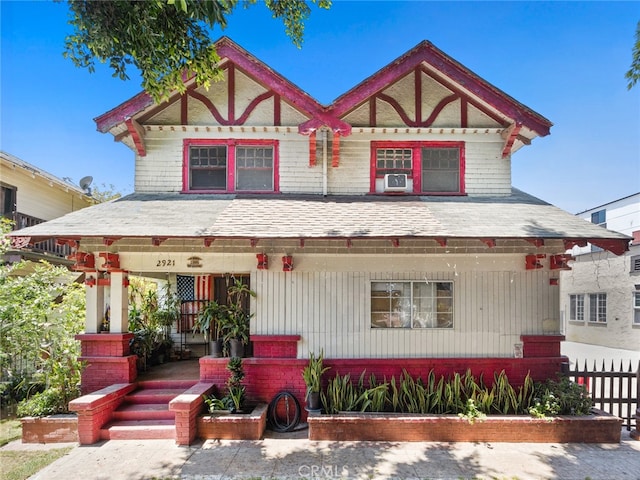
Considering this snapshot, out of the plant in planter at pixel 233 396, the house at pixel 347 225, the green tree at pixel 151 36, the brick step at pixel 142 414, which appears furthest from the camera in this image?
the house at pixel 347 225

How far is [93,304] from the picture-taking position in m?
7.68

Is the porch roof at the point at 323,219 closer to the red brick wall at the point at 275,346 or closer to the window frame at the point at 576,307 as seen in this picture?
the red brick wall at the point at 275,346

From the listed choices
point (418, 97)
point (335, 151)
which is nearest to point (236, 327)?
point (335, 151)

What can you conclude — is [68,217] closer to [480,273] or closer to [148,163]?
[148,163]

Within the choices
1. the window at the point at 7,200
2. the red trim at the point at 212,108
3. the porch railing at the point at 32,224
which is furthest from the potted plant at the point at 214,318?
→ the window at the point at 7,200

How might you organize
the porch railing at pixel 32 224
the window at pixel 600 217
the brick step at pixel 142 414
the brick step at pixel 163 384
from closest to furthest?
the brick step at pixel 142 414 → the brick step at pixel 163 384 → the porch railing at pixel 32 224 → the window at pixel 600 217

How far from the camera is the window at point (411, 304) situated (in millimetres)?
7691

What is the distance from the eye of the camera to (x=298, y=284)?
762cm

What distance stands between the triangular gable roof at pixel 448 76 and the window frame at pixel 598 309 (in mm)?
14752

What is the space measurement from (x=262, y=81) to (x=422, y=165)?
4.28 m

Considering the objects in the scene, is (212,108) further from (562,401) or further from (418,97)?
(562,401)

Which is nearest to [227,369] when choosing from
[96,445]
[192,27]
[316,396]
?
[316,396]

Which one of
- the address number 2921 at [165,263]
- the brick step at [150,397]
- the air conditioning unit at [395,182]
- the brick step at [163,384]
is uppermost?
the air conditioning unit at [395,182]

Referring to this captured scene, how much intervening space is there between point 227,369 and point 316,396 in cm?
192
